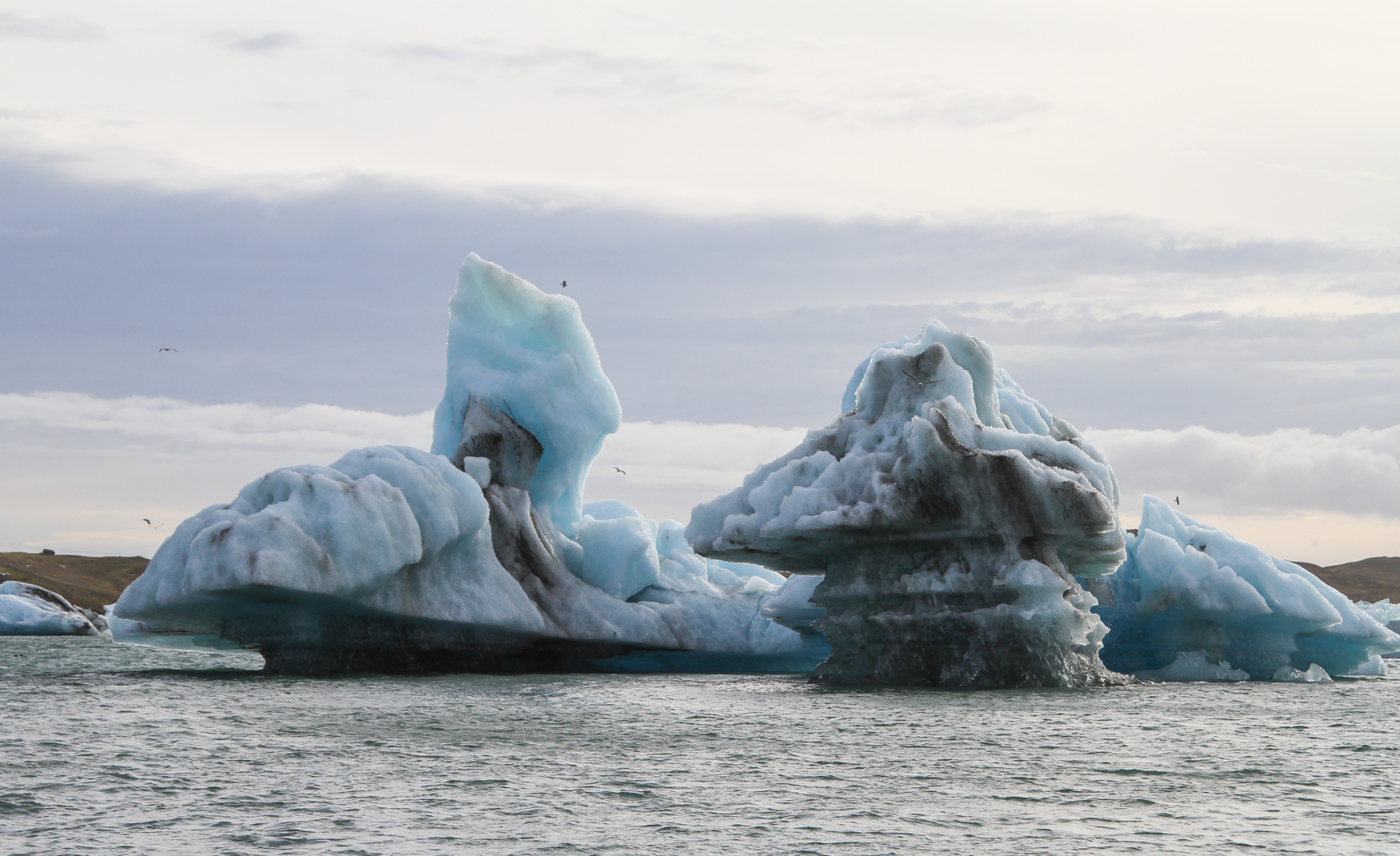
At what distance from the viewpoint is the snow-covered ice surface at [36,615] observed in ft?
157

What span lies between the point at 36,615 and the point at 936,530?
4168 centimetres

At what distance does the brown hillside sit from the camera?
77.4 metres

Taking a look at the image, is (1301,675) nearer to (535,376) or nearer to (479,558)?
(479,558)

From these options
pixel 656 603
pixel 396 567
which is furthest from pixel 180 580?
pixel 656 603

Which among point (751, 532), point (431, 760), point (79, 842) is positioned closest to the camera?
point (79, 842)

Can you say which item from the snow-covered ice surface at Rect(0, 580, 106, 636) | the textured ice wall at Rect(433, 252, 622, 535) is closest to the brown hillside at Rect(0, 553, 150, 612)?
the snow-covered ice surface at Rect(0, 580, 106, 636)

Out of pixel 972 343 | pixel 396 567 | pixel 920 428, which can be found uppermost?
pixel 972 343

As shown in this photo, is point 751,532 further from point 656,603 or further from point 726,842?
point 726,842

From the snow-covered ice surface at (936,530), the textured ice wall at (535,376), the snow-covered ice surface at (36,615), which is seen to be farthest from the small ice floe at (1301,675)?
the snow-covered ice surface at (36,615)

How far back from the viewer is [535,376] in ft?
85.0

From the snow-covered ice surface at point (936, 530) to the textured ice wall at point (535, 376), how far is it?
19.3ft

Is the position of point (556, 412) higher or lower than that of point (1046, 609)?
higher

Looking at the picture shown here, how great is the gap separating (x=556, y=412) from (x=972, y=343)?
849cm

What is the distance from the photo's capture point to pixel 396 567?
67.7ft
